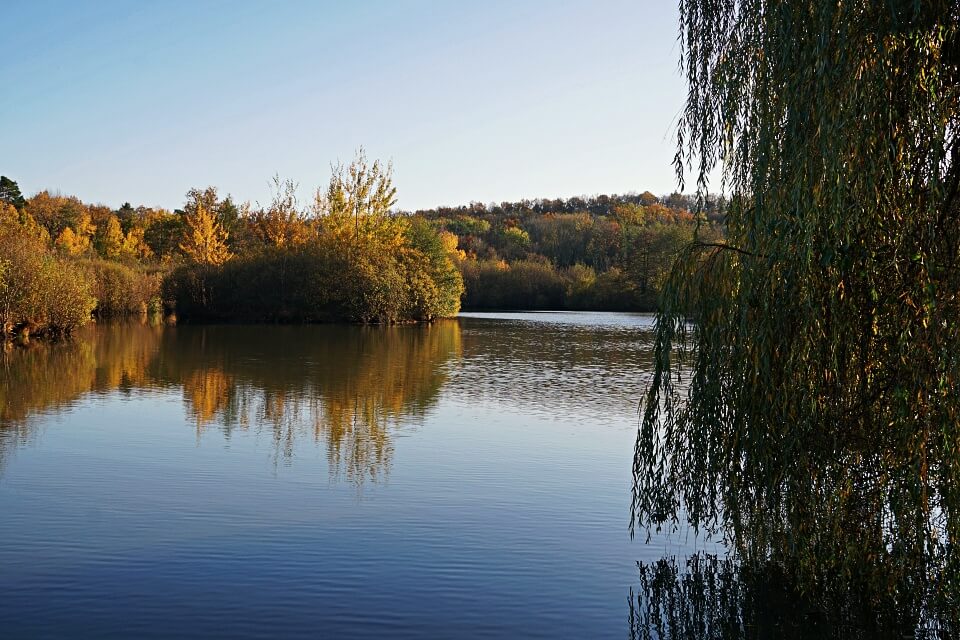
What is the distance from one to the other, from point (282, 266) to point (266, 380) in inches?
1044

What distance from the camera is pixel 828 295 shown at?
20.7ft

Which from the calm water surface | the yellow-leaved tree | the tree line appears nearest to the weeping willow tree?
the calm water surface

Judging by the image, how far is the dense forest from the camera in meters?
32.7

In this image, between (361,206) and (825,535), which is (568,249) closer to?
(361,206)

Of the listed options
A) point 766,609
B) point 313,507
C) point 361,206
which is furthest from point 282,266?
point 766,609

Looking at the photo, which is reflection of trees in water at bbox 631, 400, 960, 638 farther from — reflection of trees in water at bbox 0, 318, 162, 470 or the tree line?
the tree line

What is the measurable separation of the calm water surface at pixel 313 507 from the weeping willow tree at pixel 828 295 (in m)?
1.73

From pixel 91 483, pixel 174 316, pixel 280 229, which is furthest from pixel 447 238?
pixel 91 483

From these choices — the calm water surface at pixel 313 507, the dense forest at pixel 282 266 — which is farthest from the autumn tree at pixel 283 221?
the calm water surface at pixel 313 507

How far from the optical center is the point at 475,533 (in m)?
9.02

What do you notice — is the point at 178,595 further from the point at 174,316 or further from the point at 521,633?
the point at 174,316

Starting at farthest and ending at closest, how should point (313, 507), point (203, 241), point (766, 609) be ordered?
point (203, 241)
point (313, 507)
point (766, 609)

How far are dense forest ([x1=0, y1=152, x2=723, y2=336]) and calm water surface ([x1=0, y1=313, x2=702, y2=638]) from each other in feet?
11.7

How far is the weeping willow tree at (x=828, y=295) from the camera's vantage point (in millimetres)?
5781
